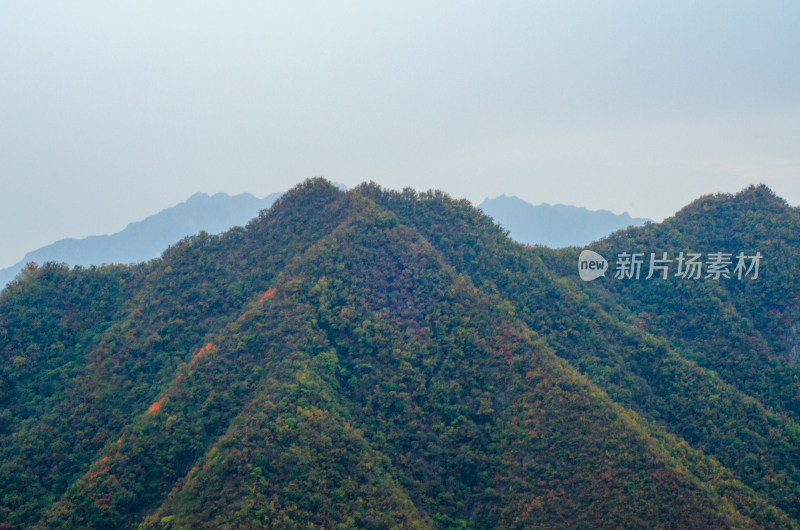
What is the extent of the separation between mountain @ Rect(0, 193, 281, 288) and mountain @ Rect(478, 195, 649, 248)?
68.0 meters

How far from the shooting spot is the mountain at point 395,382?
20344mm

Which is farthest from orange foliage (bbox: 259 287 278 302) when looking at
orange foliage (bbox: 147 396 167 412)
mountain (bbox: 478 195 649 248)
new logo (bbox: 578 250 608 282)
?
mountain (bbox: 478 195 649 248)

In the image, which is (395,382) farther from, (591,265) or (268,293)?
(591,265)

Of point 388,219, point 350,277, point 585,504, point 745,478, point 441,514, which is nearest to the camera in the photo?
point 585,504

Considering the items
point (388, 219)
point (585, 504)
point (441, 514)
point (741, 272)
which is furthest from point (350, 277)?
point (741, 272)

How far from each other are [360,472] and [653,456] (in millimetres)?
13077

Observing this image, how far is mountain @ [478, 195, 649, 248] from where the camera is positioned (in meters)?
131

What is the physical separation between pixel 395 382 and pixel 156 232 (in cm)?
11282

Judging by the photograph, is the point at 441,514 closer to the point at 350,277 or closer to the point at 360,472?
the point at 360,472

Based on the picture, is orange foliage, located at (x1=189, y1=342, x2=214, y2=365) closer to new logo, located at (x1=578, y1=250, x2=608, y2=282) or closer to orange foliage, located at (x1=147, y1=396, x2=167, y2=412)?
orange foliage, located at (x1=147, y1=396, x2=167, y2=412)

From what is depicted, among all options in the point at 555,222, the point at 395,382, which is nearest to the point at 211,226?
the point at 555,222

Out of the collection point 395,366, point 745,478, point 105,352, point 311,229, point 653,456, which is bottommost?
point 745,478

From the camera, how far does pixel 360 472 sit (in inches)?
831

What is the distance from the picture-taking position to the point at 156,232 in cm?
11950
